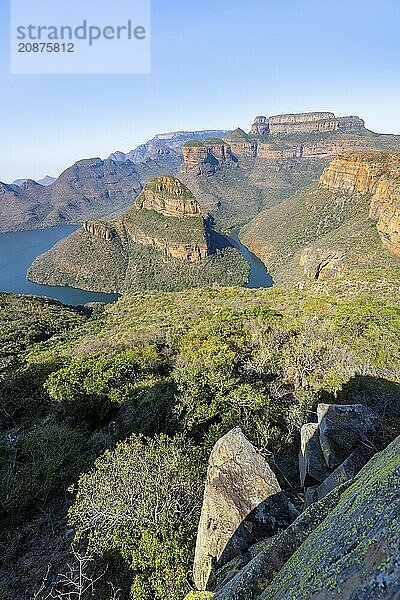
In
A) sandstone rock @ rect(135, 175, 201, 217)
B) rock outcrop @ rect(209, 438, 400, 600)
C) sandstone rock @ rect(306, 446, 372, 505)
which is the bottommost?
sandstone rock @ rect(306, 446, 372, 505)

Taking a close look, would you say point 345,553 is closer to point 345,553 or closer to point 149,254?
point 345,553

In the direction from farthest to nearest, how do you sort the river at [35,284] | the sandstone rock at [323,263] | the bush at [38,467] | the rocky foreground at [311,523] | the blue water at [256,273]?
1. the river at [35,284]
2. the blue water at [256,273]
3. the sandstone rock at [323,263]
4. the bush at [38,467]
5. the rocky foreground at [311,523]

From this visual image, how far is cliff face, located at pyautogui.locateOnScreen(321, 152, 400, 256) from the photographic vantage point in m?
56.6

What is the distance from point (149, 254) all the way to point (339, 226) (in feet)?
169

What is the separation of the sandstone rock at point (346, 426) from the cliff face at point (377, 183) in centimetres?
5206

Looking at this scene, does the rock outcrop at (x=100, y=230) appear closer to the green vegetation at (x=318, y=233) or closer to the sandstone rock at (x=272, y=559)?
the green vegetation at (x=318, y=233)

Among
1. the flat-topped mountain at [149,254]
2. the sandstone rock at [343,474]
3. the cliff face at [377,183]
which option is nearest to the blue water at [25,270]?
the flat-topped mountain at [149,254]

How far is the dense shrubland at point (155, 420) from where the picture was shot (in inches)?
319

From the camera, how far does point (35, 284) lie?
105688mm

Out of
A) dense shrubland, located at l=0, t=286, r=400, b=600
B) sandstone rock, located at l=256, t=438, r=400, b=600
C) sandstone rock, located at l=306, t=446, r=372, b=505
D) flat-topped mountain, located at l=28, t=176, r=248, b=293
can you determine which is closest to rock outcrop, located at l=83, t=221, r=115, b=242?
flat-topped mountain, located at l=28, t=176, r=248, b=293

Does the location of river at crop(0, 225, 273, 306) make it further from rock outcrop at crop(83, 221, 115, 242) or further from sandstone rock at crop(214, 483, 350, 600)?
sandstone rock at crop(214, 483, 350, 600)

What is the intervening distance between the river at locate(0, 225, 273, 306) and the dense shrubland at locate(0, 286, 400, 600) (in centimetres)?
6513

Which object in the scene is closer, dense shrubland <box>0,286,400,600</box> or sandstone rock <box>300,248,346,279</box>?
dense shrubland <box>0,286,400,600</box>

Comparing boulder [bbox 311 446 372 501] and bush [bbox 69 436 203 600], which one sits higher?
boulder [bbox 311 446 372 501]
